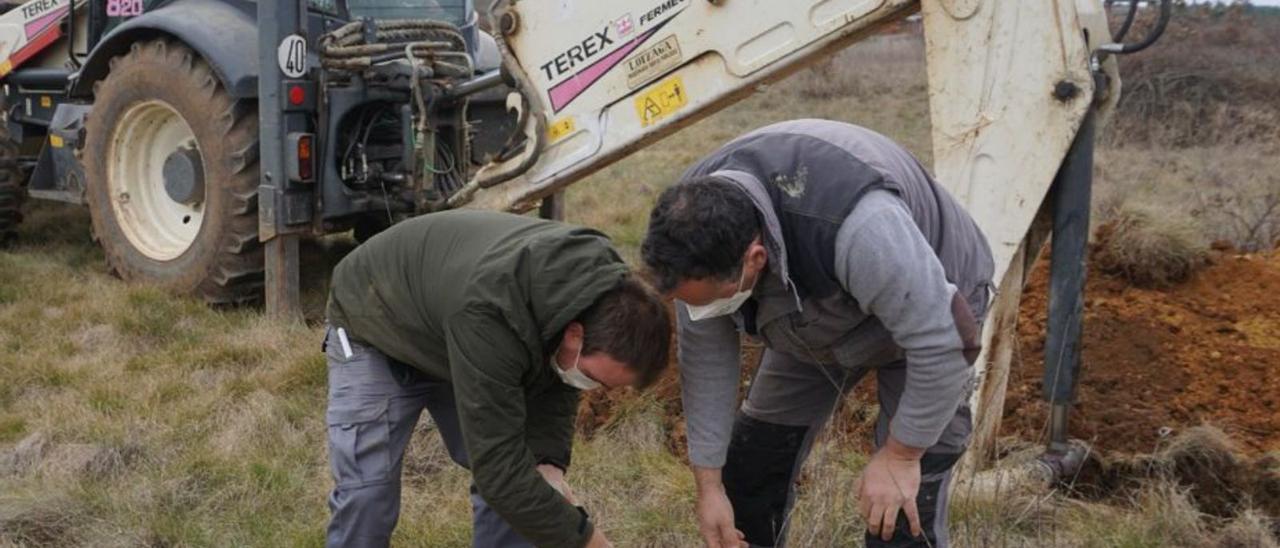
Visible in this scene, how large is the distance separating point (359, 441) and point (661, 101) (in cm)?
204

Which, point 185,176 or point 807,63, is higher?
point 807,63

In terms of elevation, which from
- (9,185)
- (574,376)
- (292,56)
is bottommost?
(574,376)

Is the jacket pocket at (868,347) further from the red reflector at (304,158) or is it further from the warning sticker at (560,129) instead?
the red reflector at (304,158)

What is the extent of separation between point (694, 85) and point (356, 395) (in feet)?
6.47

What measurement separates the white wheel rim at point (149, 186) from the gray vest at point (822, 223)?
179 inches

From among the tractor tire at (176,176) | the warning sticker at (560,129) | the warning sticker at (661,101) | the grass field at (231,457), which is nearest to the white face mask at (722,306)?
the grass field at (231,457)

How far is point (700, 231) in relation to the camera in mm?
2256

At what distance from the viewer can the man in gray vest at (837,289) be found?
7.61ft

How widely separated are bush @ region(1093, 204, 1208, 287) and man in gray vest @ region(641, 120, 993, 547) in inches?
121

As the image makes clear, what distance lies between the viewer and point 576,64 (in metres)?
4.71

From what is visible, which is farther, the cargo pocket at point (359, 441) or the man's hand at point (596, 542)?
the cargo pocket at point (359, 441)

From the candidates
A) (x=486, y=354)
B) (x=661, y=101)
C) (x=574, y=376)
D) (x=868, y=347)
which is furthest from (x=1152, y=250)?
(x=486, y=354)

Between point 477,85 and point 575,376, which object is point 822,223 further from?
point 477,85

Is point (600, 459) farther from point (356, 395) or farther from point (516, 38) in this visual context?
point (516, 38)
